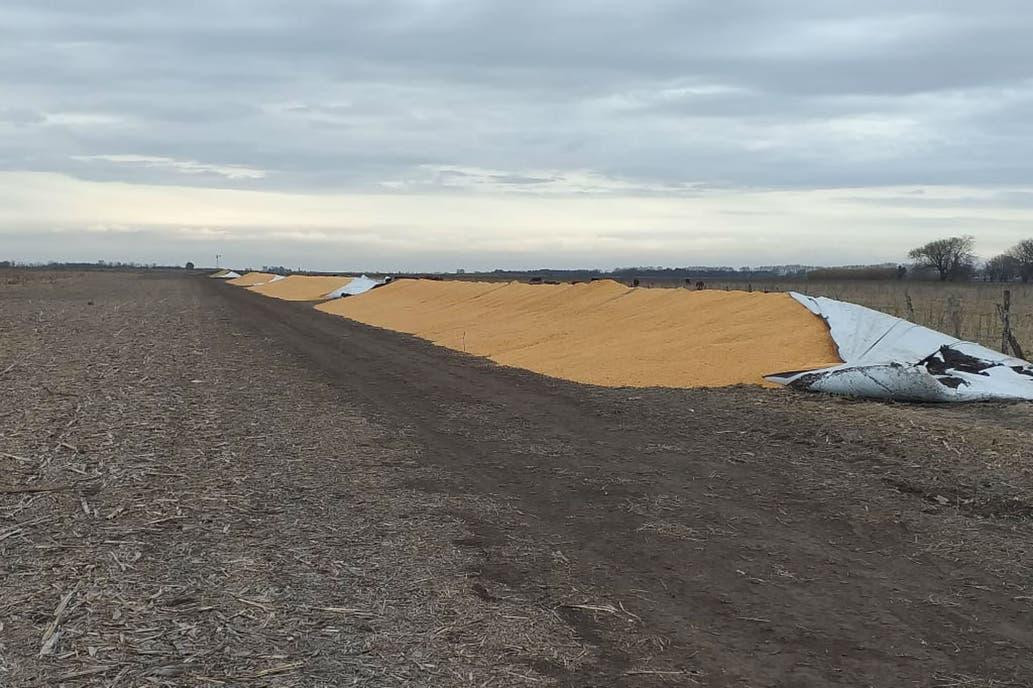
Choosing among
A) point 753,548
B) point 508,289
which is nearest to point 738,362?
point 753,548

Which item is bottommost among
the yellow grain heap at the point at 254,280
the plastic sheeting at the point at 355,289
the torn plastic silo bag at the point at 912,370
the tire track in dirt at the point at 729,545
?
the tire track in dirt at the point at 729,545

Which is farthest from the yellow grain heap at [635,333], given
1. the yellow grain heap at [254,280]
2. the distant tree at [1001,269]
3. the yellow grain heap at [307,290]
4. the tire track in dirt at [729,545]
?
the distant tree at [1001,269]

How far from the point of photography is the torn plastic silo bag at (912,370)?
9617 mm

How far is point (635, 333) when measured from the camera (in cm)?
1639

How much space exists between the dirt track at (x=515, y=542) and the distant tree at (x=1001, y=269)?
87.7 metres

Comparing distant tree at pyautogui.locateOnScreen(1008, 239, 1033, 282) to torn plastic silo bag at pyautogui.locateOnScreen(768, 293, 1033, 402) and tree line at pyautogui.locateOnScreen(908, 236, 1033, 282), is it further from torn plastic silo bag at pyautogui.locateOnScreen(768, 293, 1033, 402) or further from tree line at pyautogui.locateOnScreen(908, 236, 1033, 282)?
torn plastic silo bag at pyautogui.locateOnScreen(768, 293, 1033, 402)

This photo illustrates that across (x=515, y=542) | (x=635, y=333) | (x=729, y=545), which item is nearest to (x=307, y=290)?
(x=635, y=333)

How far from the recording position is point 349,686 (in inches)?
128

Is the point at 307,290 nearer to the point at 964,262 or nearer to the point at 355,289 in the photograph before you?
the point at 355,289

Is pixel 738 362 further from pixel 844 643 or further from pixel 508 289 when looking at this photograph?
pixel 508 289

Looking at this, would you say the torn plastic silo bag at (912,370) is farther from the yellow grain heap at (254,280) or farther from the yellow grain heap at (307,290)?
the yellow grain heap at (254,280)

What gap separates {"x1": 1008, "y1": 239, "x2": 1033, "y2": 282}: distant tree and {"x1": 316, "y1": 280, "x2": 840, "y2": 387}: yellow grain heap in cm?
7496

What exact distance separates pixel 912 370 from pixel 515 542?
656cm

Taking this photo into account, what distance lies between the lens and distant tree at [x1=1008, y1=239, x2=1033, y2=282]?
273ft
